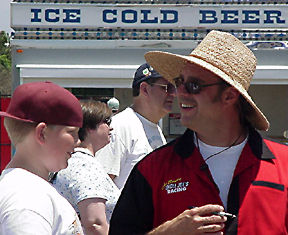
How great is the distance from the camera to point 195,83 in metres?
2.24

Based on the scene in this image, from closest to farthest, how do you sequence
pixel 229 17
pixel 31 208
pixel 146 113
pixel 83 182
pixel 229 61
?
pixel 31 208 < pixel 229 61 < pixel 83 182 < pixel 146 113 < pixel 229 17

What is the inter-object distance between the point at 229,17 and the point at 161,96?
355 cm

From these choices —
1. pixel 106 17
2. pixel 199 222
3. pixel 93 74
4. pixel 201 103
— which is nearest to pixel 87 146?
pixel 201 103

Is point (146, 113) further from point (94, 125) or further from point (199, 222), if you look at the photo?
point (199, 222)

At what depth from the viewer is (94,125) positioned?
3092 mm

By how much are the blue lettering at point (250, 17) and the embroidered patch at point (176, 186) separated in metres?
5.48

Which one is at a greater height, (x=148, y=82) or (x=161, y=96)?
(x=148, y=82)

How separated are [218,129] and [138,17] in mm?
5075

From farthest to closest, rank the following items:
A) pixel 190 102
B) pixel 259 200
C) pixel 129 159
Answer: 1. pixel 129 159
2. pixel 190 102
3. pixel 259 200

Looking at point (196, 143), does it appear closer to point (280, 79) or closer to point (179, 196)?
point (179, 196)

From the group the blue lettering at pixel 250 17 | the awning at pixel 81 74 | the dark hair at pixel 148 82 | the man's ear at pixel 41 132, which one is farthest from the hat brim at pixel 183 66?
the blue lettering at pixel 250 17

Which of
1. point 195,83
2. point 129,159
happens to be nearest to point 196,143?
point 195,83

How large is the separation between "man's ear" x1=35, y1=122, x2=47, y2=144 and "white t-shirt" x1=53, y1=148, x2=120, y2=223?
88 centimetres

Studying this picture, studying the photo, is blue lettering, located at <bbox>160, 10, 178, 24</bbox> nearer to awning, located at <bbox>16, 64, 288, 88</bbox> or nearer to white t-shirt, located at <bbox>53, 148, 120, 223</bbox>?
awning, located at <bbox>16, 64, 288, 88</bbox>
